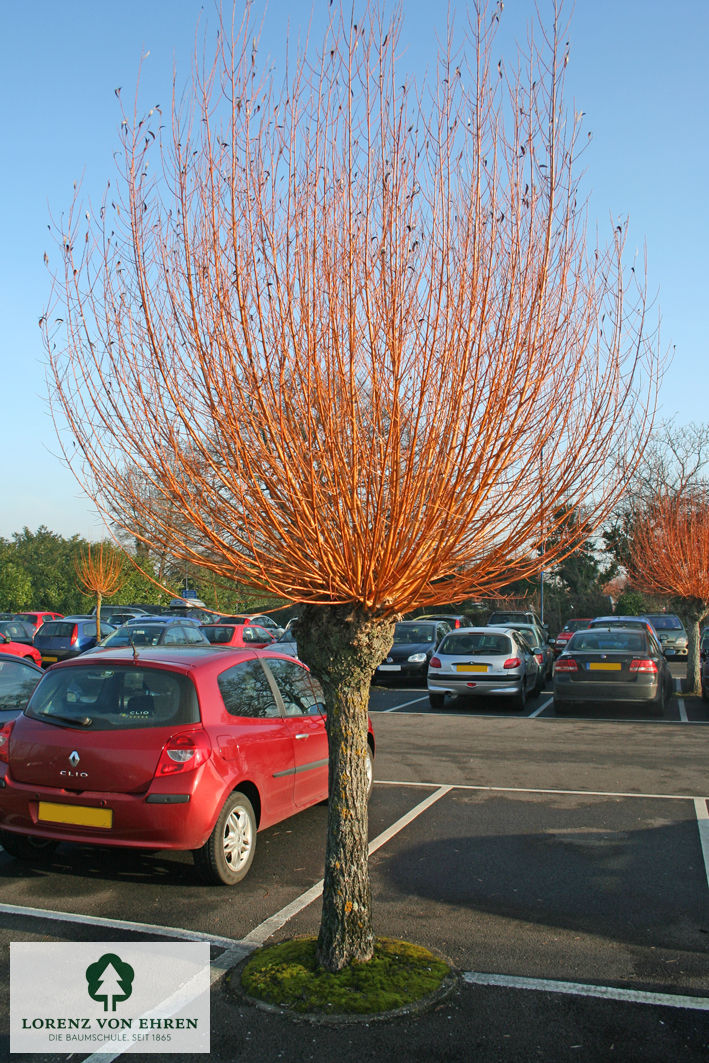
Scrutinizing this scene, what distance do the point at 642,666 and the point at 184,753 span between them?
10650 mm

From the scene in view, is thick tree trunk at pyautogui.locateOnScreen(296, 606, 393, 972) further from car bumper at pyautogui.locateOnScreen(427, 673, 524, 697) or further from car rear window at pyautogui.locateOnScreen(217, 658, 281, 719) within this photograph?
car bumper at pyautogui.locateOnScreen(427, 673, 524, 697)

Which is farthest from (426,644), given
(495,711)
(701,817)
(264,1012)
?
(264,1012)

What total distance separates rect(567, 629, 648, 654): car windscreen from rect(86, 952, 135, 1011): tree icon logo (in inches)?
461

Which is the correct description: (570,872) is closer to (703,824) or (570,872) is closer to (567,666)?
(703,824)

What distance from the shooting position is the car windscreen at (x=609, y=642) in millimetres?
14984

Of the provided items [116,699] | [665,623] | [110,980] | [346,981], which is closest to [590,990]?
[346,981]

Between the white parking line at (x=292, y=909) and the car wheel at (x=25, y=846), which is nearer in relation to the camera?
the white parking line at (x=292, y=909)

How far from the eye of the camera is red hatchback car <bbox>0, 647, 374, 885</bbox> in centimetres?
562

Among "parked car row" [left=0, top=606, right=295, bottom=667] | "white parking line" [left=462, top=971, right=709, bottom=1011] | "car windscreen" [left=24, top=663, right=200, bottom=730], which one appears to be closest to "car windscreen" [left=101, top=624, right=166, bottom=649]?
"parked car row" [left=0, top=606, right=295, bottom=667]

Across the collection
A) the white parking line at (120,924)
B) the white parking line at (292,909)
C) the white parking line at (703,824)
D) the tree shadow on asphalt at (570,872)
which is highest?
the white parking line at (120,924)

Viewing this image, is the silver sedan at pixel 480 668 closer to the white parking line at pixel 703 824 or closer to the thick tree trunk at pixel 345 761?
the white parking line at pixel 703 824

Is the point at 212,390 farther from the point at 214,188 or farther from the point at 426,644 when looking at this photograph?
the point at 426,644

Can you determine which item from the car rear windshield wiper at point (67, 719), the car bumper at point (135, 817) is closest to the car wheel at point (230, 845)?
the car bumper at point (135, 817)

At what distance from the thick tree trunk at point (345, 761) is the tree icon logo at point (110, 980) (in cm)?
96
